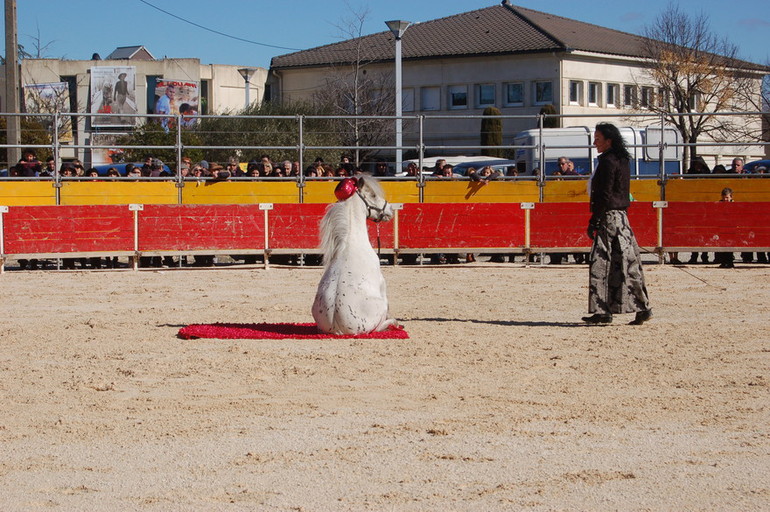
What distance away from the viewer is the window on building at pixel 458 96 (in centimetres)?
5453

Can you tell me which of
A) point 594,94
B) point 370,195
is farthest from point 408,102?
point 370,195

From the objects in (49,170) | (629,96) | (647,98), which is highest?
(629,96)

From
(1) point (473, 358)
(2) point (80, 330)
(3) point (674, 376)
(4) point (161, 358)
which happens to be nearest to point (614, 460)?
(3) point (674, 376)

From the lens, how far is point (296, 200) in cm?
2048

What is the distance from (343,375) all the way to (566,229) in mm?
11847

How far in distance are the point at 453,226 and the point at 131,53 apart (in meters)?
59.7

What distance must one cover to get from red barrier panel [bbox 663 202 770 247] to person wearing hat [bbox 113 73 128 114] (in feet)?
160

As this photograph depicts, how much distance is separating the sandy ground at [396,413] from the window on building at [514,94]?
40979mm

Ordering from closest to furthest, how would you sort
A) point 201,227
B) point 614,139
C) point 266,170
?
point 614,139 < point 201,227 < point 266,170

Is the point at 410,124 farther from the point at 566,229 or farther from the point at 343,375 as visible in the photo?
the point at 343,375

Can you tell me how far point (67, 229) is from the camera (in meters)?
18.3

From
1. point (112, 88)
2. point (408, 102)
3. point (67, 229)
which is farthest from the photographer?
point (112, 88)

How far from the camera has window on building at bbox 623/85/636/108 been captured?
50.2 meters

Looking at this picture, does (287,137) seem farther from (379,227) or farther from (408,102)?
(379,227)
